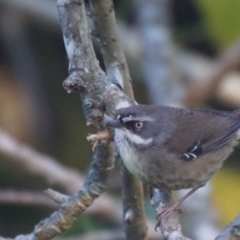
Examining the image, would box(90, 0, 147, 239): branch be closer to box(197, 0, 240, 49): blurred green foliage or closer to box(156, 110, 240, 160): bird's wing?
box(156, 110, 240, 160): bird's wing

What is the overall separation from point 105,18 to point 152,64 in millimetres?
2539

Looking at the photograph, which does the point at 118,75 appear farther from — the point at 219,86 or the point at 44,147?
the point at 44,147

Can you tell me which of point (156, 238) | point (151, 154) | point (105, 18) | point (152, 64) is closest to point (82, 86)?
point (105, 18)

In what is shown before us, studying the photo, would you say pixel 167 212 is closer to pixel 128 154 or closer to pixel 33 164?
pixel 128 154

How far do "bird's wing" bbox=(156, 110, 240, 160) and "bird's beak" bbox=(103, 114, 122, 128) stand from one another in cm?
56

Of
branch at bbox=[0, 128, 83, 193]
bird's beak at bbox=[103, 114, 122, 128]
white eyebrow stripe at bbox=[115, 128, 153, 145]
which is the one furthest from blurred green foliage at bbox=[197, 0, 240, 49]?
bird's beak at bbox=[103, 114, 122, 128]

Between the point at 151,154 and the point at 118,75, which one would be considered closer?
the point at 118,75

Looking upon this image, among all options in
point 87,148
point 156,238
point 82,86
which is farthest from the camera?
point 87,148

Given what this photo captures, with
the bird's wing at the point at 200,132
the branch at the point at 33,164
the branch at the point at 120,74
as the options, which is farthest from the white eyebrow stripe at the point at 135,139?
the branch at the point at 33,164

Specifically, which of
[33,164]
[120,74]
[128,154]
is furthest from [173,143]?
[33,164]

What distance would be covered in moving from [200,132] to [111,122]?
0.95 metres

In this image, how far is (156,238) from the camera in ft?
15.6

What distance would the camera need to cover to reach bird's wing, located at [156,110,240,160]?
3814mm

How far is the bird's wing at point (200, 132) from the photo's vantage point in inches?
150
